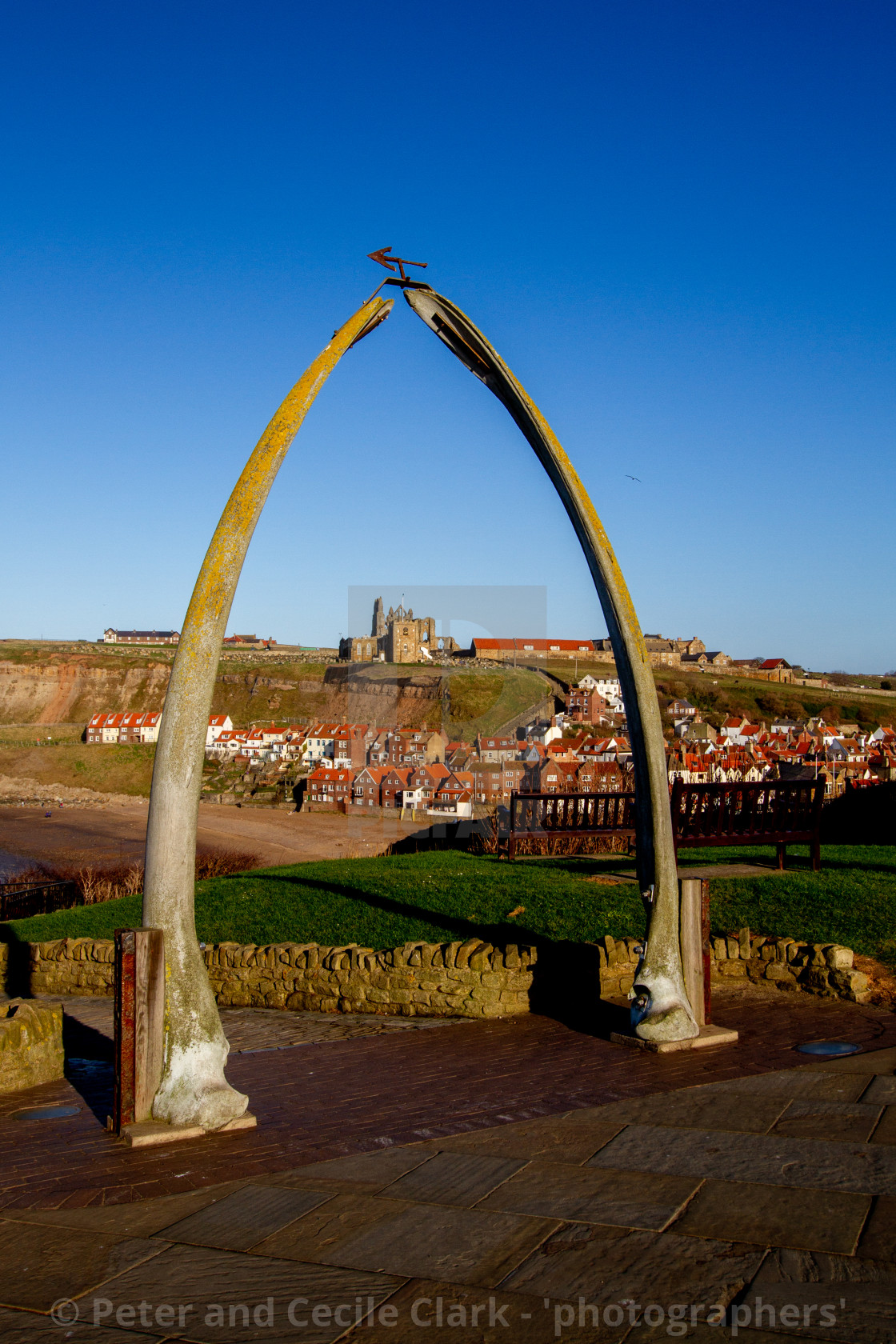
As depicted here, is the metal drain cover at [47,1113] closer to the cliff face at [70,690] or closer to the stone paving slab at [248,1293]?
the stone paving slab at [248,1293]

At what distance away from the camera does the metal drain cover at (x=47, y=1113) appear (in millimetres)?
5820

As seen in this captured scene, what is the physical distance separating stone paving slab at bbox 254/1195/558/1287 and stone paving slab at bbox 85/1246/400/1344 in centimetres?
10

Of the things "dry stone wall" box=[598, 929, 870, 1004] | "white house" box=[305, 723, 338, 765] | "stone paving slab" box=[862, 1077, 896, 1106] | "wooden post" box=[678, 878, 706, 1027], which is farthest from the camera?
"white house" box=[305, 723, 338, 765]

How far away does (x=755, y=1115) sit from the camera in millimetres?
5109

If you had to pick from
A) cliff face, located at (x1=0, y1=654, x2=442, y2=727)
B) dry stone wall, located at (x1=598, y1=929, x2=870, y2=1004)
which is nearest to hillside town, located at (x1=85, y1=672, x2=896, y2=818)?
cliff face, located at (x1=0, y1=654, x2=442, y2=727)

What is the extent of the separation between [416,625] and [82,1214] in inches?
4185

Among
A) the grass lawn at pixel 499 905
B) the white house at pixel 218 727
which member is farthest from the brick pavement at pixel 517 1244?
the white house at pixel 218 727

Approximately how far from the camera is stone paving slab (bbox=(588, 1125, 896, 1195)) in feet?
13.6

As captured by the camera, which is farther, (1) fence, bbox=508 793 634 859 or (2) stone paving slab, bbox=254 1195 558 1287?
(1) fence, bbox=508 793 634 859

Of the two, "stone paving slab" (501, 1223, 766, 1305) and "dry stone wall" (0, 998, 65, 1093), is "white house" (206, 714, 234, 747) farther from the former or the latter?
"stone paving slab" (501, 1223, 766, 1305)

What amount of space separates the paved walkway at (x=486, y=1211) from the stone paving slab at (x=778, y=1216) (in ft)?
0.04

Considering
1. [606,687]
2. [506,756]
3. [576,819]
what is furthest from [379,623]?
[576,819]

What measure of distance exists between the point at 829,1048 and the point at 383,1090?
3.04m

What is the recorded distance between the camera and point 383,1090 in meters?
6.14
